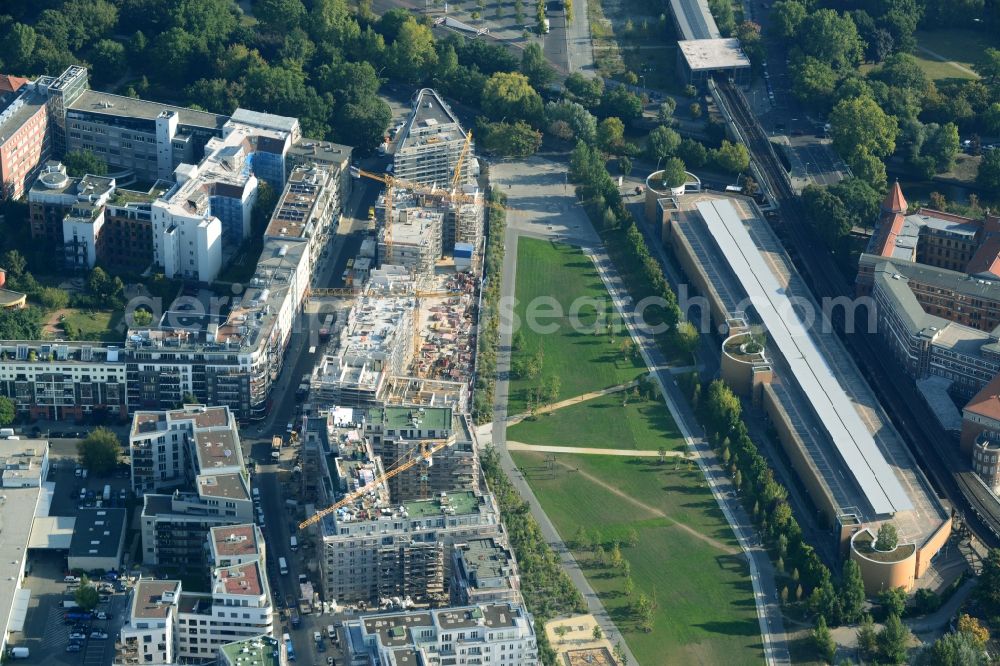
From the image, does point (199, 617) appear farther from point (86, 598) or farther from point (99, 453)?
point (99, 453)

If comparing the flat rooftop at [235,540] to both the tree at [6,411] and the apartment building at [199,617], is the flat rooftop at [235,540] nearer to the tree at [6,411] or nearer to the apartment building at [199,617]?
the apartment building at [199,617]

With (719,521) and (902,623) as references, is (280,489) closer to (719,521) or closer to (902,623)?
(719,521)

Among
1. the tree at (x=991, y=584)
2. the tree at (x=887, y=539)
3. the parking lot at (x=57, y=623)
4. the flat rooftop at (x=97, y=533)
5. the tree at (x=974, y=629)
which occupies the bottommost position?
the parking lot at (x=57, y=623)

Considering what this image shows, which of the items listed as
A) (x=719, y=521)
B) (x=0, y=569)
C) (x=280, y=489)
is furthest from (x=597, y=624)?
(x=0, y=569)

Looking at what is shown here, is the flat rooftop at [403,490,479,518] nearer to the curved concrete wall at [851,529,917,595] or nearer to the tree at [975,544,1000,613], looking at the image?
the curved concrete wall at [851,529,917,595]

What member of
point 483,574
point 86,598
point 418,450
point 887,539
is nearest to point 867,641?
point 887,539

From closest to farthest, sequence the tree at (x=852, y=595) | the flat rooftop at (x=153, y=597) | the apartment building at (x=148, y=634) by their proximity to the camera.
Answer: the apartment building at (x=148, y=634)
the flat rooftop at (x=153, y=597)
the tree at (x=852, y=595)

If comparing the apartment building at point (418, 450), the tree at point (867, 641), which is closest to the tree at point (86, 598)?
the apartment building at point (418, 450)

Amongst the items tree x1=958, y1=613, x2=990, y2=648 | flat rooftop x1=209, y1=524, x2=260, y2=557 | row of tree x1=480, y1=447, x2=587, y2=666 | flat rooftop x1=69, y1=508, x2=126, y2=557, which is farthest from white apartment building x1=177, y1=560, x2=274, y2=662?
tree x1=958, y1=613, x2=990, y2=648
